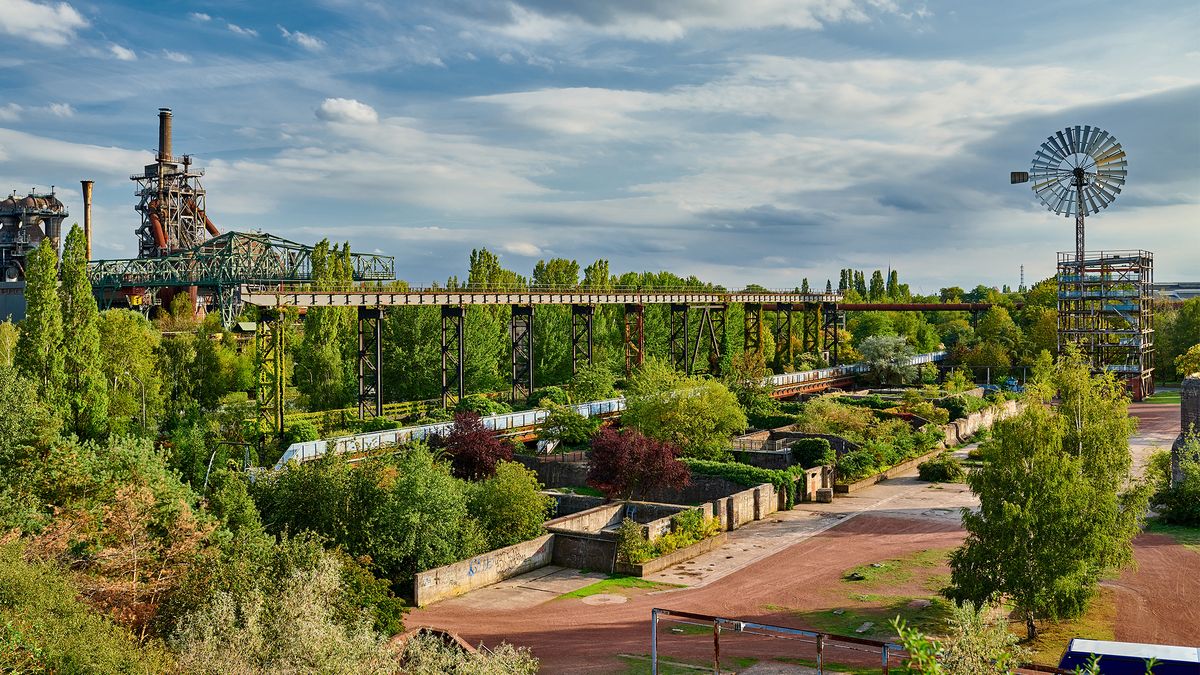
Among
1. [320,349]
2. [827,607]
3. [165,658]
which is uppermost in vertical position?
[320,349]

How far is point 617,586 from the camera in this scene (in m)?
30.2

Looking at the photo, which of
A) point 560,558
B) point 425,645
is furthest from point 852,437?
point 425,645

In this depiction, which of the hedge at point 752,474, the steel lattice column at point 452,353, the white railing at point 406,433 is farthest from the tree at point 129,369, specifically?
the hedge at point 752,474

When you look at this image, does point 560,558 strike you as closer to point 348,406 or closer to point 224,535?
point 224,535

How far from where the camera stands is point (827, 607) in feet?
90.7

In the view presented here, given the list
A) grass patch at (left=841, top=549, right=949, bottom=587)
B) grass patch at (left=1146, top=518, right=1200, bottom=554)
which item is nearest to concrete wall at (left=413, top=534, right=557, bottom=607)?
grass patch at (left=841, top=549, right=949, bottom=587)

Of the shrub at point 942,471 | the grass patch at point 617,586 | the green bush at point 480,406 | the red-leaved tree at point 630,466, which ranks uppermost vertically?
the green bush at point 480,406

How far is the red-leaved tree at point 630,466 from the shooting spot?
37875 mm

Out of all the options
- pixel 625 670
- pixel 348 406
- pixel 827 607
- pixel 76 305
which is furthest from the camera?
pixel 348 406

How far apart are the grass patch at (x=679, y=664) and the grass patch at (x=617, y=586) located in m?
5.70

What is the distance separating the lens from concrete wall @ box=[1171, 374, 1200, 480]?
39469 millimetres

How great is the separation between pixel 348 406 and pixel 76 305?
18341mm

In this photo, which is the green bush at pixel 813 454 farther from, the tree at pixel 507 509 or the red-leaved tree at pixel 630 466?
the tree at pixel 507 509

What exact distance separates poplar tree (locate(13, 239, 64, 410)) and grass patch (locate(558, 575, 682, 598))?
26368mm
